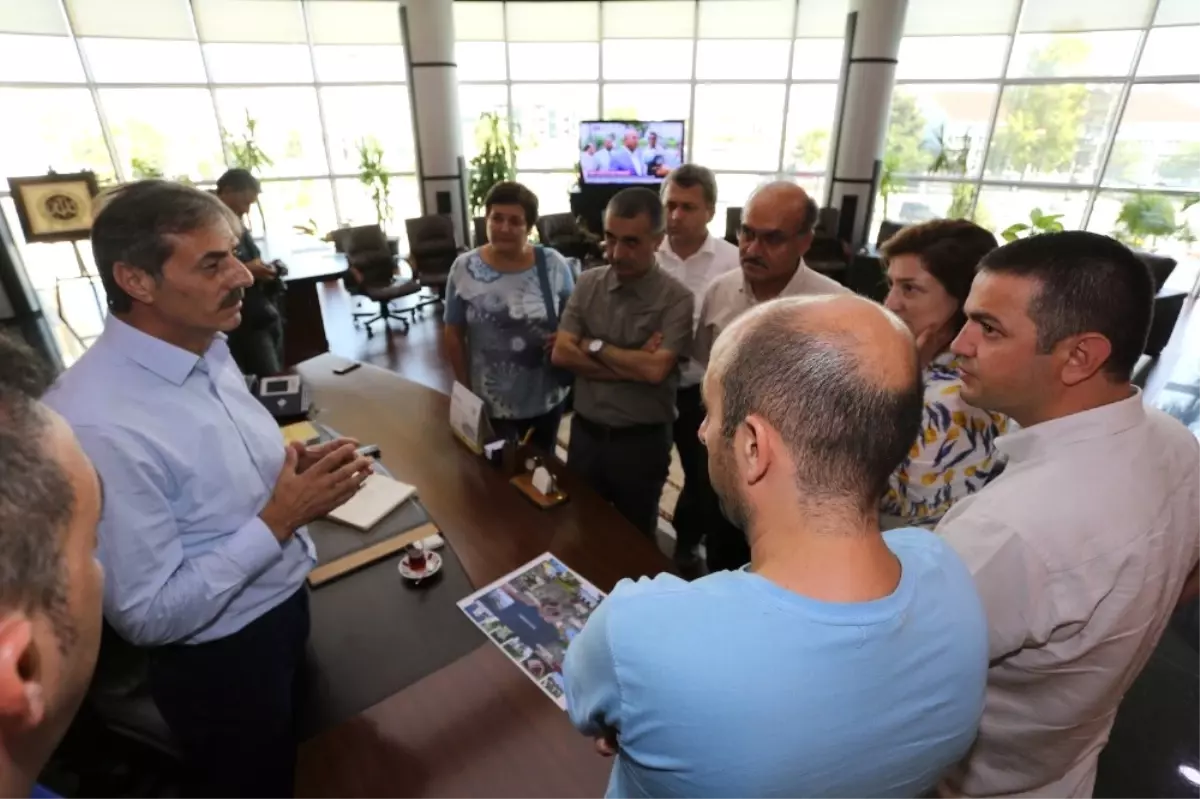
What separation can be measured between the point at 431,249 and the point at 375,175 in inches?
94.8

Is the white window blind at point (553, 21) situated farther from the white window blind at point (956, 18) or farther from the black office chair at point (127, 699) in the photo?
the black office chair at point (127, 699)

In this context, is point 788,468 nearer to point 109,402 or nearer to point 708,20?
point 109,402

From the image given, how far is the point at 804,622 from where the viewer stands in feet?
1.93

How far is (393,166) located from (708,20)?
16.3 ft

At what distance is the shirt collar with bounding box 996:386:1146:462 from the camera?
1034mm

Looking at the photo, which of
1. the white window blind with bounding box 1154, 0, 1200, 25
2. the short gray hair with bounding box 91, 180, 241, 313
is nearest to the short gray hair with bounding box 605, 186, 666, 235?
the short gray hair with bounding box 91, 180, 241, 313

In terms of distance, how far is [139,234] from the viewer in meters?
1.19

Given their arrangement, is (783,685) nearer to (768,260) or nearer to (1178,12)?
(768,260)

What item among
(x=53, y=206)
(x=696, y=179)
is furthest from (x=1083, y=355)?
(x=53, y=206)

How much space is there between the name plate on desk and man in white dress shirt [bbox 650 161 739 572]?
971mm

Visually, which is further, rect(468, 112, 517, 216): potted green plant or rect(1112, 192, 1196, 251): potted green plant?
rect(468, 112, 517, 216): potted green plant

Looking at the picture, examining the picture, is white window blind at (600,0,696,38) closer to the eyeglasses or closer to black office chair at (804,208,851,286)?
black office chair at (804,208,851,286)

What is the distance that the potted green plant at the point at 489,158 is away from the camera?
8.45 meters

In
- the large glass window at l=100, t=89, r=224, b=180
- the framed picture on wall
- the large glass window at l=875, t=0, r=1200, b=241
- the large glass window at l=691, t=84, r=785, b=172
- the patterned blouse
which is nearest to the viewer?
the patterned blouse
